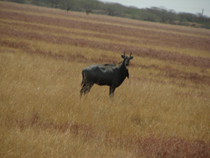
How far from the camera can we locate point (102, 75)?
694 cm

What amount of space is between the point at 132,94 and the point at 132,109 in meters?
1.66

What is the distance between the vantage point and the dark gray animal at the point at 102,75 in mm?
6801

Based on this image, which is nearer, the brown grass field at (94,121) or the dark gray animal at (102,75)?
the brown grass field at (94,121)

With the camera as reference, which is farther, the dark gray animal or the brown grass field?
the dark gray animal

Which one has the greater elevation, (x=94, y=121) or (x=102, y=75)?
(x=102, y=75)

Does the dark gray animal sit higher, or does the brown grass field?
the dark gray animal

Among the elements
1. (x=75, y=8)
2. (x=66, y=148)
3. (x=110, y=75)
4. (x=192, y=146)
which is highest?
(x=75, y=8)

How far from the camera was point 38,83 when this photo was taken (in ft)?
26.6

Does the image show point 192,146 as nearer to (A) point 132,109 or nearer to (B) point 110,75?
(A) point 132,109

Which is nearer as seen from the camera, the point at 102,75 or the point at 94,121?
the point at 94,121

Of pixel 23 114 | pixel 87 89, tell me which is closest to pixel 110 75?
pixel 87 89

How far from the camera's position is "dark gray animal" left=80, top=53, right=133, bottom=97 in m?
6.80

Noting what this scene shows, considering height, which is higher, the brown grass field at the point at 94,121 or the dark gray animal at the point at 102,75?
the dark gray animal at the point at 102,75

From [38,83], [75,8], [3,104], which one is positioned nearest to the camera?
[3,104]
